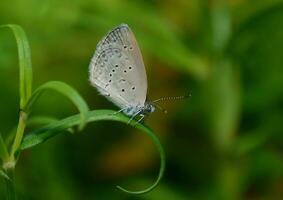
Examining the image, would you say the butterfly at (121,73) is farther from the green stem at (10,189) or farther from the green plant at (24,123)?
the green stem at (10,189)

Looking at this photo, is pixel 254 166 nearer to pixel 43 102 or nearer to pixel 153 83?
pixel 153 83

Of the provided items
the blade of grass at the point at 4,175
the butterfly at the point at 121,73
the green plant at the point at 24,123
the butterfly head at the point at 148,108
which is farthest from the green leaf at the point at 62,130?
the butterfly head at the point at 148,108

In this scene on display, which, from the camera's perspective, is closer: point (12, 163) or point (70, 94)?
point (70, 94)

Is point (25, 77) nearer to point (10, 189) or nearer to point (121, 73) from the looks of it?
point (10, 189)

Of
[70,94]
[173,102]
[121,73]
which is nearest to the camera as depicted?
[70,94]

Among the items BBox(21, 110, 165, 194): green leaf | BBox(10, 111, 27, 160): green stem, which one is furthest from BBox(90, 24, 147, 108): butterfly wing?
BBox(10, 111, 27, 160): green stem

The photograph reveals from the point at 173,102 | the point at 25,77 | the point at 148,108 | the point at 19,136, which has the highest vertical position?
the point at 173,102

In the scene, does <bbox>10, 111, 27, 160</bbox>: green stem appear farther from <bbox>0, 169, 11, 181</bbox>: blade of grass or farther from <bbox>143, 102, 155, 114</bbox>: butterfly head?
<bbox>143, 102, 155, 114</bbox>: butterfly head

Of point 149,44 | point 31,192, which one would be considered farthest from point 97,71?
point 31,192

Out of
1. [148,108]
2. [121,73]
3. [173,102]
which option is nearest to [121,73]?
[121,73]
